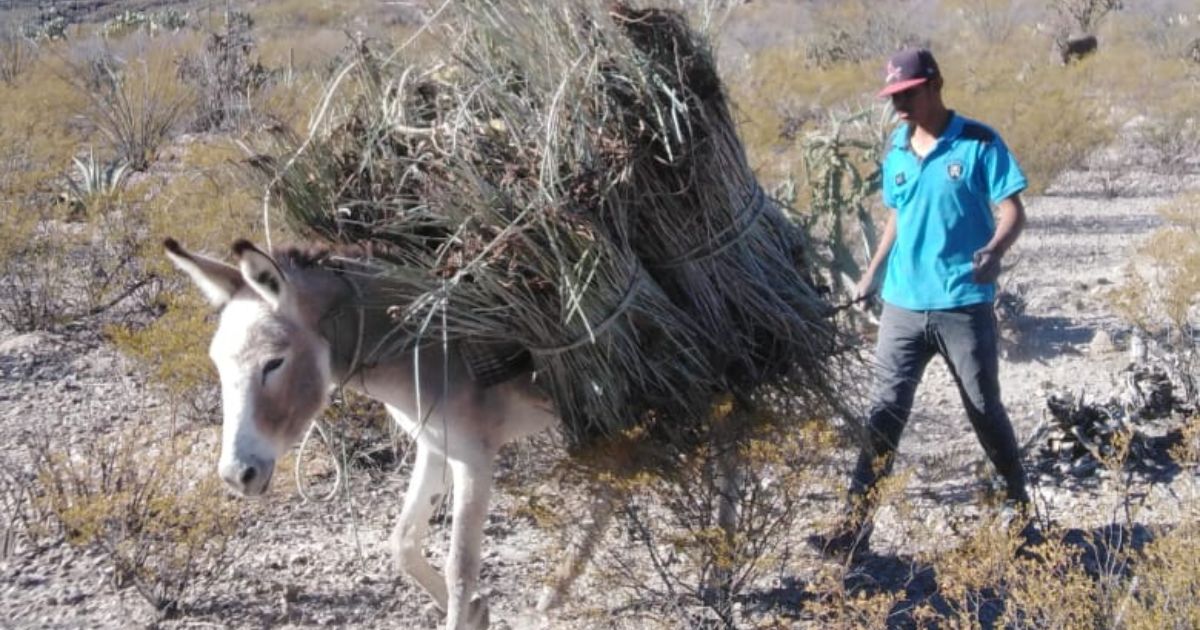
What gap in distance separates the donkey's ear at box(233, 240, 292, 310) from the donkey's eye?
0.15 m

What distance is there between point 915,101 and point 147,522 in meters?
3.30

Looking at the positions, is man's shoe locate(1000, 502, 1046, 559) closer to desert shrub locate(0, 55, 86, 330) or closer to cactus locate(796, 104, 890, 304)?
cactus locate(796, 104, 890, 304)

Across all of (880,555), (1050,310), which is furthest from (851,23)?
(880,555)

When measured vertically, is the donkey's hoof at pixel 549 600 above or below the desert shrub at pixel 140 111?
below

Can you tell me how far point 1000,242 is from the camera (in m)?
3.95

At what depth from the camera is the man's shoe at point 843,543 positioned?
165 inches

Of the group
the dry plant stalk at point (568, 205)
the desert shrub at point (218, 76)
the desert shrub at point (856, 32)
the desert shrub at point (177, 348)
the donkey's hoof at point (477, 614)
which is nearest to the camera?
the dry plant stalk at point (568, 205)

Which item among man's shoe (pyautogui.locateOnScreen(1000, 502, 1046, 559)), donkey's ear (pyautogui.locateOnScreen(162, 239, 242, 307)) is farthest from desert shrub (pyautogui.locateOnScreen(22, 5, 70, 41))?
man's shoe (pyautogui.locateOnScreen(1000, 502, 1046, 559))

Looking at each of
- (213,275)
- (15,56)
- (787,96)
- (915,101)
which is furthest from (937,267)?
(15,56)

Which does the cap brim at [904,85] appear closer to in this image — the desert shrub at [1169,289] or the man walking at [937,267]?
the man walking at [937,267]

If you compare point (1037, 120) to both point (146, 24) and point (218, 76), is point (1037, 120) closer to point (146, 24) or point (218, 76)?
point (218, 76)

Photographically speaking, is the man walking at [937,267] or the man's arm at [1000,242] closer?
the man's arm at [1000,242]

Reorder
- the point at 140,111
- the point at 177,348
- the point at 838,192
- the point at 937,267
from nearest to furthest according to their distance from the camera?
the point at 937,267, the point at 177,348, the point at 838,192, the point at 140,111

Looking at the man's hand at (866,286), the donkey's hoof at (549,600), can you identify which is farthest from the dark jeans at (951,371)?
the donkey's hoof at (549,600)
